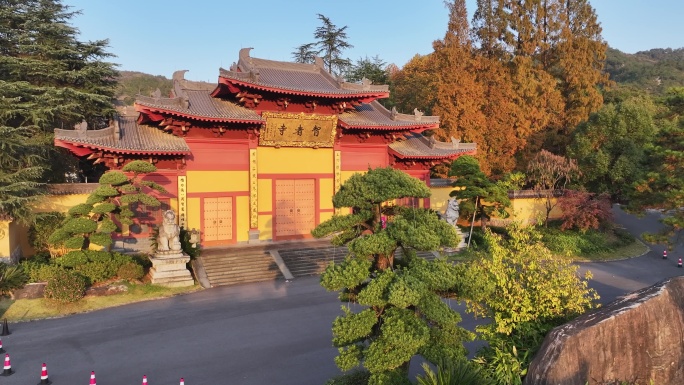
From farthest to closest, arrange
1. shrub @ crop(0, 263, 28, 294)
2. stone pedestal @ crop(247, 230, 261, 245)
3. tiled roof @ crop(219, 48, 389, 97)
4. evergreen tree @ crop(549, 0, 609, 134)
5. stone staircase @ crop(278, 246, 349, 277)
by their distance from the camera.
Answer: evergreen tree @ crop(549, 0, 609, 134) < stone pedestal @ crop(247, 230, 261, 245) < tiled roof @ crop(219, 48, 389, 97) < stone staircase @ crop(278, 246, 349, 277) < shrub @ crop(0, 263, 28, 294)

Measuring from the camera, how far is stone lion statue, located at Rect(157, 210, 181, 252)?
17312 millimetres

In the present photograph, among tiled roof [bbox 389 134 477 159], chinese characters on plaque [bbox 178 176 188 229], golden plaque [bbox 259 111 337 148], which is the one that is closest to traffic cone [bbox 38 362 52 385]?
chinese characters on plaque [bbox 178 176 188 229]

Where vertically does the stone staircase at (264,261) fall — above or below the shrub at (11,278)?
below

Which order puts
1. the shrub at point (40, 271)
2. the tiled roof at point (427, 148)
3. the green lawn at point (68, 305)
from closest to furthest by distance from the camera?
the green lawn at point (68, 305), the shrub at point (40, 271), the tiled roof at point (427, 148)

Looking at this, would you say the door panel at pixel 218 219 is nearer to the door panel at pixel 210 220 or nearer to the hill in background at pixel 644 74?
the door panel at pixel 210 220

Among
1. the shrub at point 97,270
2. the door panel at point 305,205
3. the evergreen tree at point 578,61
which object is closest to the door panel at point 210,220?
the door panel at point 305,205

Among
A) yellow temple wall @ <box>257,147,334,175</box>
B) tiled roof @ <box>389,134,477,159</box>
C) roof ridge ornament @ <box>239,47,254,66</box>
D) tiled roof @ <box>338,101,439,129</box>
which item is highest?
roof ridge ornament @ <box>239,47,254,66</box>

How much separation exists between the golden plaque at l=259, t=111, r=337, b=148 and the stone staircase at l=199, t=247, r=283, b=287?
5.33 metres

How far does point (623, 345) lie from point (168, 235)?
48.8ft

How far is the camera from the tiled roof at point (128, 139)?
17703 millimetres

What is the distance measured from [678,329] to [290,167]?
56.8 feet

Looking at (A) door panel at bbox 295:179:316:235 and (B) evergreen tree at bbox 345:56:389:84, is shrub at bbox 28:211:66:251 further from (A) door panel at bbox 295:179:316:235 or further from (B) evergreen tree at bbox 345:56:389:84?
(B) evergreen tree at bbox 345:56:389:84

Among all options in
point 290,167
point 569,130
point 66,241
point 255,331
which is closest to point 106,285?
point 66,241

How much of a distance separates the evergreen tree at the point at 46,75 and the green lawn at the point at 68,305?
22.2ft
